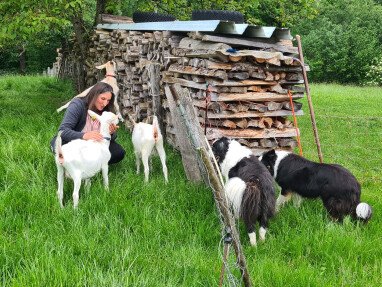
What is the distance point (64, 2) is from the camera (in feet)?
32.7

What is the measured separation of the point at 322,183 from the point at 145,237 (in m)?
2.08

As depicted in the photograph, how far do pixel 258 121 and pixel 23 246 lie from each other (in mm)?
3898

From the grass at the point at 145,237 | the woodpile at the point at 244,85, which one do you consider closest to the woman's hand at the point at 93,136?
the grass at the point at 145,237

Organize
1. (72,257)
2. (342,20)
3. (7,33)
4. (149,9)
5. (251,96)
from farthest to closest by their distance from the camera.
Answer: (342,20) → (149,9) → (7,33) → (251,96) → (72,257)

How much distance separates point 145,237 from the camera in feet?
15.1

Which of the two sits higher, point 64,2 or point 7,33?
point 64,2

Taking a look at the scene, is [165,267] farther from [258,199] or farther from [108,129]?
[108,129]

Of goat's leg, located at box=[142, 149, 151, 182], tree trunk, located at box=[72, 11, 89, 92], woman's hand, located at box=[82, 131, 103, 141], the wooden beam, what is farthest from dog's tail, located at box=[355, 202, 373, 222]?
tree trunk, located at box=[72, 11, 89, 92]

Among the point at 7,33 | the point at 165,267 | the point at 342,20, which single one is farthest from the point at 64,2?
the point at 342,20

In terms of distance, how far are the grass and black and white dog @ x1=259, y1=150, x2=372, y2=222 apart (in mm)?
168

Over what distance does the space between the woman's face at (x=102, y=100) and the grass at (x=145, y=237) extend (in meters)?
0.95

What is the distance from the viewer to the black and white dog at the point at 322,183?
509 centimetres

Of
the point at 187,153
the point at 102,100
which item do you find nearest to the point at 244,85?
the point at 187,153

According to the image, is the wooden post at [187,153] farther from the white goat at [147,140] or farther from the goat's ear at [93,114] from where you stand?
the goat's ear at [93,114]
